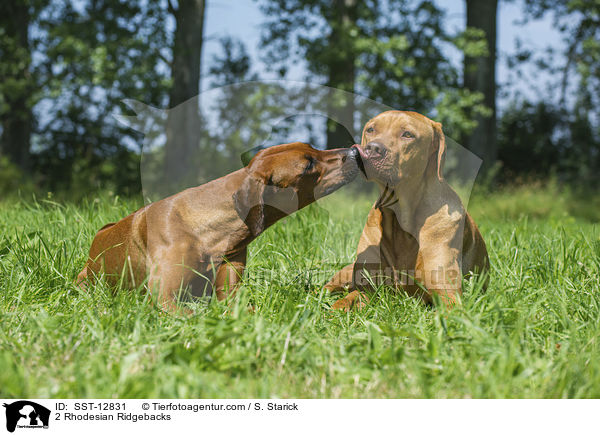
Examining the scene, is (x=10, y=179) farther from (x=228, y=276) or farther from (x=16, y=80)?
(x=228, y=276)

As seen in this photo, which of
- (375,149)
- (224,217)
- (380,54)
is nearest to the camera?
(375,149)

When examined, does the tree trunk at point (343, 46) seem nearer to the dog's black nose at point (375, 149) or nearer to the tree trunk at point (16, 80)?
the dog's black nose at point (375, 149)

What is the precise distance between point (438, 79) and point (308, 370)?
40.3 feet

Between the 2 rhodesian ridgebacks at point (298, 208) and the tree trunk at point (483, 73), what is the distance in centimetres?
1050

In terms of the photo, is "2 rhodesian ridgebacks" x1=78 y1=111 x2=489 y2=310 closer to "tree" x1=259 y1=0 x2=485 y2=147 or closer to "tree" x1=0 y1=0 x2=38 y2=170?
"tree" x1=259 y1=0 x2=485 y2=147

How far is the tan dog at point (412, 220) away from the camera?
2943 mm

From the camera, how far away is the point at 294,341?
7.50ft

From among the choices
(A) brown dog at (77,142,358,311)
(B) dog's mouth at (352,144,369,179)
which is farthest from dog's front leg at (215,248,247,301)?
(B) dog's mouth at (352,144,369,179)

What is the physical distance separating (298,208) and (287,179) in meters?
0.24

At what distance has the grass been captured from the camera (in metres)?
2.02
